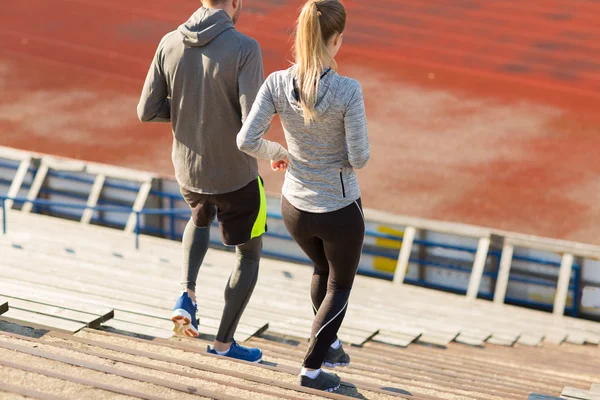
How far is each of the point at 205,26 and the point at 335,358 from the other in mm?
1646

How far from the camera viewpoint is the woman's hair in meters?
3.35

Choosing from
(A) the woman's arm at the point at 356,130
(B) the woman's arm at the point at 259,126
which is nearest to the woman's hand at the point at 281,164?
(B) the woman's arm at the point at 259,126

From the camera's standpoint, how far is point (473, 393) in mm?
4055

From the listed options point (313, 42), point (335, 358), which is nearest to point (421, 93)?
point (335, 358)

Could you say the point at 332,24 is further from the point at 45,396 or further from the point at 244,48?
the point at 45,396

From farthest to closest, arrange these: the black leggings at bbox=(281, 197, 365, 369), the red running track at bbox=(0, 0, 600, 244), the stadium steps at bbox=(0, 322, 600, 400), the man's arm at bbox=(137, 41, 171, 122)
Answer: the red running track at bbox=(0, 0, 600, 244), the man's arm at bbox=(137, 41, 171, 122), the black leggings at bbox=(281, 197, 365, 369), the stadium steps at bbox=(0, 322, 600, 400)

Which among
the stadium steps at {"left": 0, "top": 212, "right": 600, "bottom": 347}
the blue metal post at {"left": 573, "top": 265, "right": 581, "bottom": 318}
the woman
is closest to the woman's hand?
the woman

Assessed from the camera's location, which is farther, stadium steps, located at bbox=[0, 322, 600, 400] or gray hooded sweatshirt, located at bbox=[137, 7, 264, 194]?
gray hooded sweatshirt, located at bbox=[137, 7, 264, 194]

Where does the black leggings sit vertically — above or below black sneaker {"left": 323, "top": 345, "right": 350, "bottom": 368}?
above

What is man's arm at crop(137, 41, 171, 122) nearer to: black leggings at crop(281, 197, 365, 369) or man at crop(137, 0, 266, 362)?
man at crop(137, 0, 266, 362)

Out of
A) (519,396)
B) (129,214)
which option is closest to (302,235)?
(519,396)

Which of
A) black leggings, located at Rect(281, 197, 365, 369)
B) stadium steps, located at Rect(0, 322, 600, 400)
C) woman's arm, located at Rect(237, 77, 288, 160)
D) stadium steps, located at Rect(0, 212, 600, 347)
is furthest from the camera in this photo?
stadium steps, located at Rect(0, 212, 600, 347)

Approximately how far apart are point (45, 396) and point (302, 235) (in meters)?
1.27

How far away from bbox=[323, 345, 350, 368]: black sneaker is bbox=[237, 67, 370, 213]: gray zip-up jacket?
86cm
